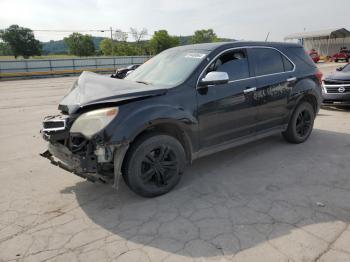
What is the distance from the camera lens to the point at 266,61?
5.08 m

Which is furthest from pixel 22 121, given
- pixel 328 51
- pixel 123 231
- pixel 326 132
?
pixel 328 51

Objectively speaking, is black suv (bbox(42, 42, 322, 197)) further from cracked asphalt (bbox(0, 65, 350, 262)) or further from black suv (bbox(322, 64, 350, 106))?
black suv (bbox(322, 64, 350, 106))

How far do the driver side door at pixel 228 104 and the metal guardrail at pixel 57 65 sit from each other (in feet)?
96.8

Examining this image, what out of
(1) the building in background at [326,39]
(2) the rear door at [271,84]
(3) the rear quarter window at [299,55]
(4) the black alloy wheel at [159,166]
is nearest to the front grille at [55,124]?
(4) the black alloy wheel at [159,166]

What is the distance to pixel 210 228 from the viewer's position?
321 cm

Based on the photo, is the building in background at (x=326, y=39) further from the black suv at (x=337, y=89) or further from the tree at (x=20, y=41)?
the tree at (x=20, y=41)

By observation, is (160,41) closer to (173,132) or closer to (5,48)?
(5,48)

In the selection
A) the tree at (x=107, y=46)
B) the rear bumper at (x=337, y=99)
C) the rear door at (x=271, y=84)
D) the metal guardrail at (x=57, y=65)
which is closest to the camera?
the rear door at (x=271, y=84)

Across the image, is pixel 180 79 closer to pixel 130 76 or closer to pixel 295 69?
pixel 130 76

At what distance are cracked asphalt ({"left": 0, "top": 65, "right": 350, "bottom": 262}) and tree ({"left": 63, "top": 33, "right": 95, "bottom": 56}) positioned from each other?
9340cm

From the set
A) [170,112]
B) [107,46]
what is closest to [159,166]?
[170,112]

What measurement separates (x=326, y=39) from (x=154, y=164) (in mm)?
57671

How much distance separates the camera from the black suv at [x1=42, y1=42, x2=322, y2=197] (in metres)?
3.47

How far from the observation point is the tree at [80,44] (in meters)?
91.6
